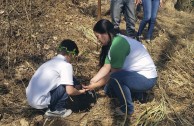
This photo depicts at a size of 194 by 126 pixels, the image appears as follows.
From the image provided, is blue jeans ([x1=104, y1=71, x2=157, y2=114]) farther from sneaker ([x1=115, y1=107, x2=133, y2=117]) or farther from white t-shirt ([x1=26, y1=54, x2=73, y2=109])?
white t-shirt ([x1=26, y1=54, x2=73, y2=109])

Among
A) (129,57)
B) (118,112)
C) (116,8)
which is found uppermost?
(116,8)

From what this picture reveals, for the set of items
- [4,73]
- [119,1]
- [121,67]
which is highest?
[119,1]

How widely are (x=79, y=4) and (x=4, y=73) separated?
2.48 metres

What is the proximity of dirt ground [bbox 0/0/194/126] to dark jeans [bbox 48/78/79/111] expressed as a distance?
0.13 meters

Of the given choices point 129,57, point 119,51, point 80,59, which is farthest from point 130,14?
point 119,51

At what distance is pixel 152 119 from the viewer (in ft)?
11.9

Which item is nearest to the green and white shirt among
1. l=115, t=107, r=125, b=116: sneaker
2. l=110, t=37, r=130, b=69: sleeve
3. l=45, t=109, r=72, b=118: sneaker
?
l=110, t=37, r=130, b=69: sleeve

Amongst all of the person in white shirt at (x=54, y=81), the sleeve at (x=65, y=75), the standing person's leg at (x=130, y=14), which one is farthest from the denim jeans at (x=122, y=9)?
the sleeve at (x=65, y=75)

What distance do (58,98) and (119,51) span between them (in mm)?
768

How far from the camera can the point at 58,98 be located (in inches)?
136

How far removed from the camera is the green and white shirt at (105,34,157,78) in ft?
11.0

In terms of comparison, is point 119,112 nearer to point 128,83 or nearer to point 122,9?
point 128,83

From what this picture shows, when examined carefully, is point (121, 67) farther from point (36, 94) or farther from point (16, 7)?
point (16, 7)

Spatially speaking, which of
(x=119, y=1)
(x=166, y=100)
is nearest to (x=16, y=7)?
(x=119, y=1)
